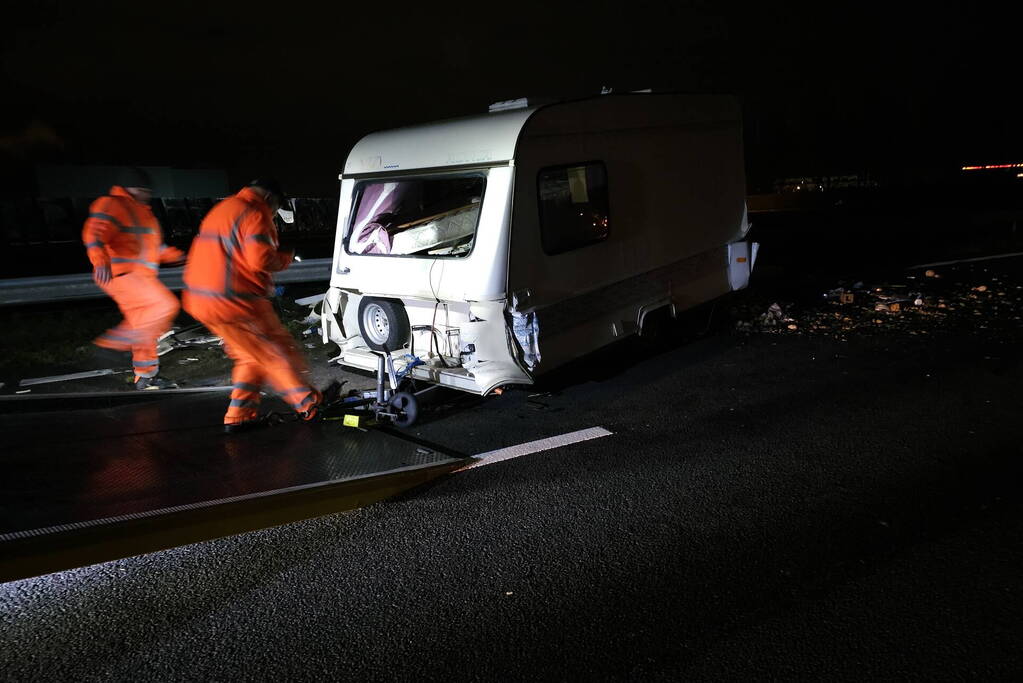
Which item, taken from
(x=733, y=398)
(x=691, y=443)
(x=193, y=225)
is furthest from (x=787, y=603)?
(x=193, y=225)

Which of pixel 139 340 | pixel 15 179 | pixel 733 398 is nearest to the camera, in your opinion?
pixel 733 398

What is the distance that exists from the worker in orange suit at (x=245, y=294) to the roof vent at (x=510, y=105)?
2025 millimetres

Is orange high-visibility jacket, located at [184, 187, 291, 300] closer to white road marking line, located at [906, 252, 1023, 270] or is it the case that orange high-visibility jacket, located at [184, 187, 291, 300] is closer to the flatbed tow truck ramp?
the flatbed tow truck ramp

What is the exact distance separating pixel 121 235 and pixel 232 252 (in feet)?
6.63

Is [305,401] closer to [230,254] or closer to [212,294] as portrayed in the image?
[212,294]

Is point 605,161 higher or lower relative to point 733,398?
higher

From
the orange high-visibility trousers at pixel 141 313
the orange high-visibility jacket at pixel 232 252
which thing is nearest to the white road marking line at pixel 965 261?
the orange high-visibility jacket at pixel 232 252

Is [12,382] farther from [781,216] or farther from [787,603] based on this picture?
[781,216]

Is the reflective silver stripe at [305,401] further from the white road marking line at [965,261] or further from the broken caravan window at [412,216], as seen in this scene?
the white road marking line at [965,261]

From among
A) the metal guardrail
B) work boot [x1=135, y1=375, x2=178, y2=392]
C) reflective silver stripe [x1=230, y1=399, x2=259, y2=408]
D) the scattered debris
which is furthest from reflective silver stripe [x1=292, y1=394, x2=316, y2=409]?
the metal guardrail

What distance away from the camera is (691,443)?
4.79 meters

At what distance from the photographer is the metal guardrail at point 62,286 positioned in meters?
8.14

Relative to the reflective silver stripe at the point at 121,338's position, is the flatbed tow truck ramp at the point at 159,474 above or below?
below

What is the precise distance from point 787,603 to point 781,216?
26.8 meters
